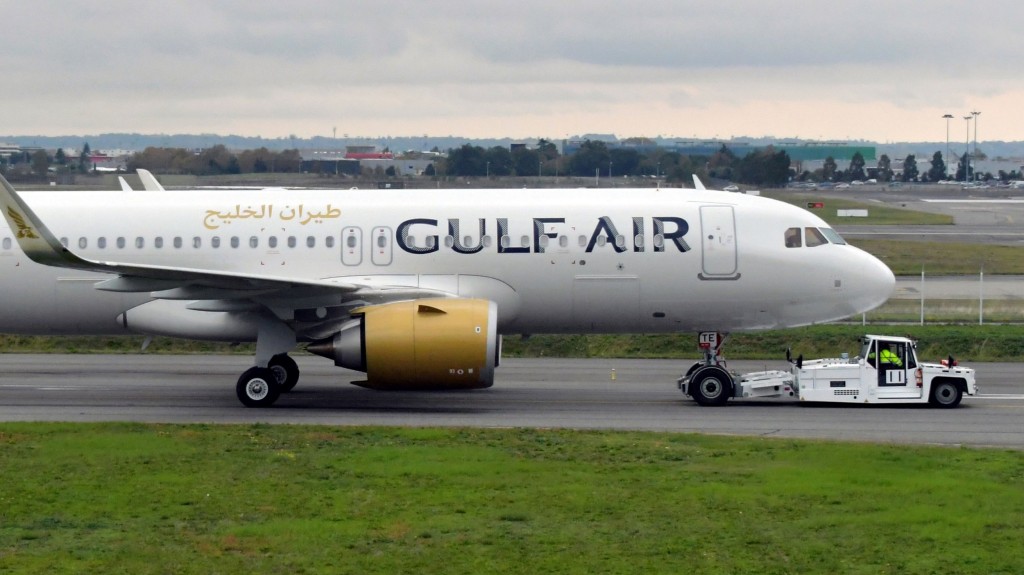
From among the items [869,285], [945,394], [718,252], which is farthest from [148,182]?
[945,394]

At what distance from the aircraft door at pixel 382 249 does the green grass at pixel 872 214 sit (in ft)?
160

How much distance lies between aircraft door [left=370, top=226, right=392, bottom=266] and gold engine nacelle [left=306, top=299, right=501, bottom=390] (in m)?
1.75

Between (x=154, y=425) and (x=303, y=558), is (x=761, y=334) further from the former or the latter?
(x=303, y=558)

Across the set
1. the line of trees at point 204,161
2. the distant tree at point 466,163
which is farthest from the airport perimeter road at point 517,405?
the distant tree at point 466,163

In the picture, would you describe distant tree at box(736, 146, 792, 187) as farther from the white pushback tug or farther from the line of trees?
the white pushback tug

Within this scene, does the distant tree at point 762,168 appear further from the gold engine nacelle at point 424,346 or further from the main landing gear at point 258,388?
the gold engine nacelle at point 424,346

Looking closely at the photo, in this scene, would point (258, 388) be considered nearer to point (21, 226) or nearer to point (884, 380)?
point (21, 226)

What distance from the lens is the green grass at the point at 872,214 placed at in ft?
258

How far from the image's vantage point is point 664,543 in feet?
46.0

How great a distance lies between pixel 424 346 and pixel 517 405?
2938 mm

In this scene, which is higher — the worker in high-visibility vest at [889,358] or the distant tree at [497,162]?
the distant tree at [497,162]

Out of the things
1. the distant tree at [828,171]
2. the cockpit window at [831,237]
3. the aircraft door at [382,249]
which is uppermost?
the distant tree at [828,171]

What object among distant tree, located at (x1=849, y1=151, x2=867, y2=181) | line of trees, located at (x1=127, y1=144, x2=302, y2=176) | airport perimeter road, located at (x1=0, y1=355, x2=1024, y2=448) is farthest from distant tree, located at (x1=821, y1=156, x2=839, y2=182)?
airport perimeter road, located at (x1=0, y1=355, x2=1024, y2=448)

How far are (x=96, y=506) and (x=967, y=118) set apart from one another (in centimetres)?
14553
